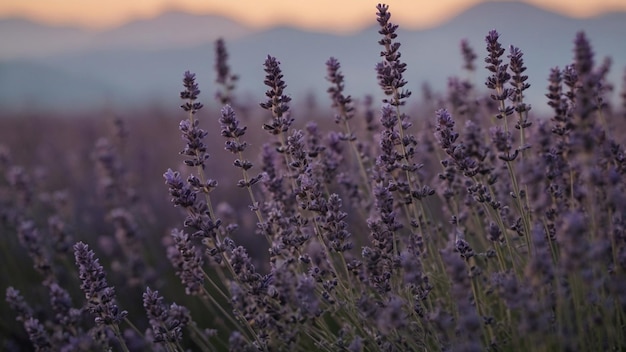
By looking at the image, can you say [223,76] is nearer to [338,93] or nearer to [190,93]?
[338,93]

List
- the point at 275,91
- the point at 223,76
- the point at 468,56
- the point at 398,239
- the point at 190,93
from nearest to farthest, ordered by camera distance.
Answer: the point at 275,91 → the point at 190,93 → the point at 398,239 → the point at 468,56 → the point at 223,76

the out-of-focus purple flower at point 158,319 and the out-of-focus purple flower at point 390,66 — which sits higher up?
the out-of-focus purple flower at point 390,66

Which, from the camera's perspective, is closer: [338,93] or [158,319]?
[158,319]

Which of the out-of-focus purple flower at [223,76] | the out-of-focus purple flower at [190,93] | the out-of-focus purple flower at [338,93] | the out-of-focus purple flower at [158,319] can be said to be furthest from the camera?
the out-of-focus purple flower at [223,76]

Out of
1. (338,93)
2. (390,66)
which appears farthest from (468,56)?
(390,66)

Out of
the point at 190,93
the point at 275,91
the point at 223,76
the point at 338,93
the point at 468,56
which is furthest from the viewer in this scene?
the point at 223,76

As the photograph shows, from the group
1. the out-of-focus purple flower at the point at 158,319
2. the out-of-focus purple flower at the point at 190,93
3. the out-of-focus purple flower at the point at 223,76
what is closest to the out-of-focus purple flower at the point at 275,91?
the out-of-focus purple flower at the point at 190,93

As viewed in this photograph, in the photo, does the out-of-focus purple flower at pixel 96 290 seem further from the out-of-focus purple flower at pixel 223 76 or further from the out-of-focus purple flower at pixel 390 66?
the out-of-focus purple flower at pixel 223 76

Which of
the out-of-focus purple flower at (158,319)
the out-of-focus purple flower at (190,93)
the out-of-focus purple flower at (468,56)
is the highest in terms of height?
the out-of-focus purple flower at (468,56)

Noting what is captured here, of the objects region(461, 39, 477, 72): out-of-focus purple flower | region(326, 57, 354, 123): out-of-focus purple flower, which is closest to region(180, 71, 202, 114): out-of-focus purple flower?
region(326, 57, 354, 123): out-of-focus purple flower

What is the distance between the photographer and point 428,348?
2.82 metres

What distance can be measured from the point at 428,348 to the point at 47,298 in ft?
12.7

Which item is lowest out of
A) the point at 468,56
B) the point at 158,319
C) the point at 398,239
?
the point at 158,319

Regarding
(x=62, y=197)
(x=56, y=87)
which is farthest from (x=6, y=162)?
(x=56, y=87)
